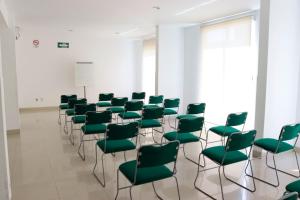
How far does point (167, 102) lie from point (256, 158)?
247 cm

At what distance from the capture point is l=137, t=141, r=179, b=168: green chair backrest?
2553 millimetres

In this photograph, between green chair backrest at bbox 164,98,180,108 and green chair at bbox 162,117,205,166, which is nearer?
green chair at bbox 162,117,205,166

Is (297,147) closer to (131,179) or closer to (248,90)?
(248,90)

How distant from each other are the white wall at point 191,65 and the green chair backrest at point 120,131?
14.7 ft

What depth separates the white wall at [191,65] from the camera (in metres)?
7.63

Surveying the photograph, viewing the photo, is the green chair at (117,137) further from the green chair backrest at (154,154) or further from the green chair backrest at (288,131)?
the green chair backrest at (288,131)

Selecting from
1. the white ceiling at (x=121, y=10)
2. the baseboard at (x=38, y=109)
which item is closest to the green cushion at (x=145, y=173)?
the white ceiling at (x=121, y=10)

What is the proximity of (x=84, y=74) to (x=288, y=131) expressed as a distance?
8.04 metres

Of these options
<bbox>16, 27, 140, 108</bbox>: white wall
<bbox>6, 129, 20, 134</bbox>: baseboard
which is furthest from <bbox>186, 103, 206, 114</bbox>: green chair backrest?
<bbox>16, 27, 140, 108</bbox>: white wall

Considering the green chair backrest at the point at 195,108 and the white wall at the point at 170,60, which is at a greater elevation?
the white wall at the point at 170,60

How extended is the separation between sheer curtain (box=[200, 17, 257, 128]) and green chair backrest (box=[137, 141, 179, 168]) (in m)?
3.84

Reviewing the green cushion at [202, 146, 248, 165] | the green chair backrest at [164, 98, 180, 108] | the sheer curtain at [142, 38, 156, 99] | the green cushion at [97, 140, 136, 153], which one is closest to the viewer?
the green cushion at [202, 146, 248, 165]

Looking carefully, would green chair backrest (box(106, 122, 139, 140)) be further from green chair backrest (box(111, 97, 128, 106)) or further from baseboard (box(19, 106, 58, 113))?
baseboard (box(19, 106, 58, 113))

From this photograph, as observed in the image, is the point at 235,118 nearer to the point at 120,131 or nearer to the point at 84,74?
the point at 120,131
